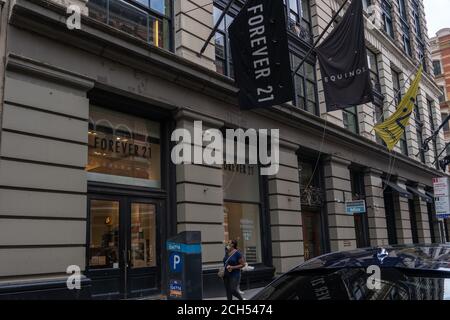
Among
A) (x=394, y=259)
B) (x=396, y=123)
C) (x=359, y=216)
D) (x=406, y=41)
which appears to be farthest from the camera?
(x=406, y=41)

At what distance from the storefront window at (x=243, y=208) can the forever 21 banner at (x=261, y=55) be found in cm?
322

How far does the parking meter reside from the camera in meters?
6.76

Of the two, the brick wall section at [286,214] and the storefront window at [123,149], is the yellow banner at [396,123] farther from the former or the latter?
the storefront window at [123,149]

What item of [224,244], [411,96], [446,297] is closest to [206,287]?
[224,244]

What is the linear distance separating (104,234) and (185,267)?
15.2ft

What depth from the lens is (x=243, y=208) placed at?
49.1 feet

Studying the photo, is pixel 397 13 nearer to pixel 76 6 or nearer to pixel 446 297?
pixel 76 6

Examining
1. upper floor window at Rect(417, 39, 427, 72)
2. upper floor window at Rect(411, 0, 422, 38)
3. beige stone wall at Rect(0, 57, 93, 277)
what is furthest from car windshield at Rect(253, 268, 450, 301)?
upper floor window at Rect(411, 0, 422, 38)

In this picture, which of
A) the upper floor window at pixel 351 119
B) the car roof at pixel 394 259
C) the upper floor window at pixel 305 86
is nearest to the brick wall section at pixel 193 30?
the upper floor window at pixel 305 86

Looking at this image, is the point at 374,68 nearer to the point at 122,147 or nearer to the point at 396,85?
the point at 396,85

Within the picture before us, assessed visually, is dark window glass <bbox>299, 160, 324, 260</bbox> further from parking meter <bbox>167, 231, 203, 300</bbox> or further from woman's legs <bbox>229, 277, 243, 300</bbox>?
parking meter <bbox>167, 231, 203, 300</bbox>

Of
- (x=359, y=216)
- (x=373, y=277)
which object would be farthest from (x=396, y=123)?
(x=373, y=277)

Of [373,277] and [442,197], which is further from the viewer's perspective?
[442,197]

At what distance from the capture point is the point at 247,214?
49.6 feet
